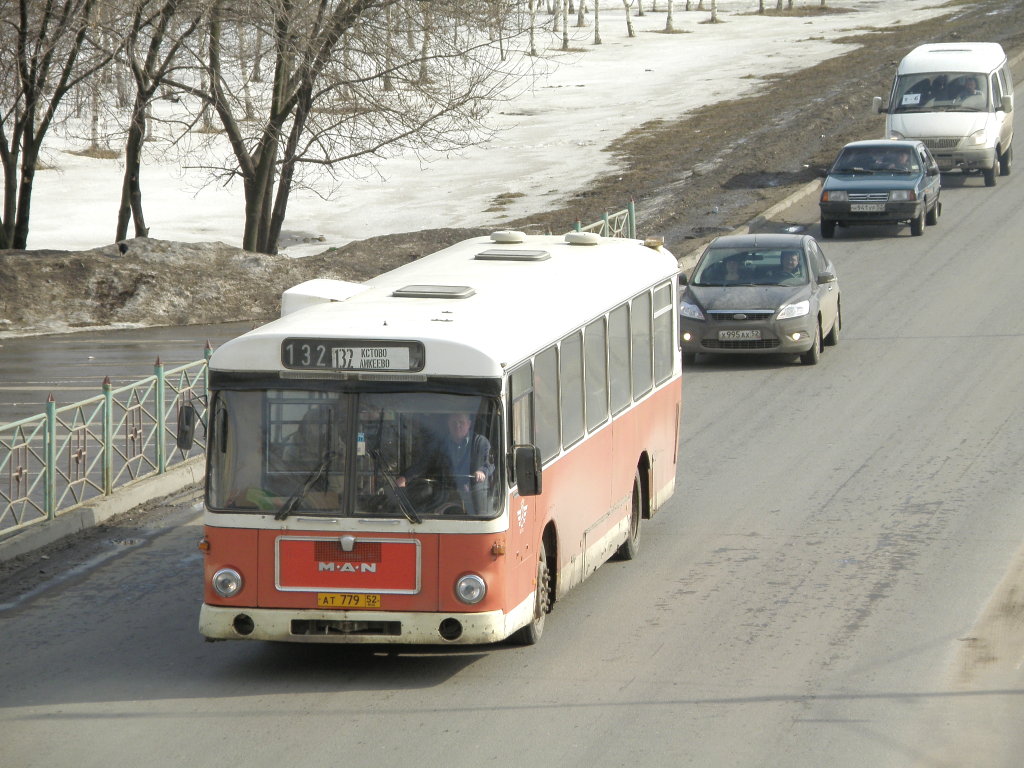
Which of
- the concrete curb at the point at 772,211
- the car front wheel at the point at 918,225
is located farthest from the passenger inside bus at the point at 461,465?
the car front wheel at the point at 918,225

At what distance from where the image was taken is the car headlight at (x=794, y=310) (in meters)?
20.8

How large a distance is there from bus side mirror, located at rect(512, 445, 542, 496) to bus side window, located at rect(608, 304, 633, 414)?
8.25 ft

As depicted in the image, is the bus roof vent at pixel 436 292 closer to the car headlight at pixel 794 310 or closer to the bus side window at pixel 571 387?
the bus side window at pixel 571 387

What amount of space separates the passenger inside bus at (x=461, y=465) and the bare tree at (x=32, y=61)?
20854mm

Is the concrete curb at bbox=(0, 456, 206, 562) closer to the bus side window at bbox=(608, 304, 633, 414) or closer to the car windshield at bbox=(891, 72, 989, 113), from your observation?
the bus side window at bbox=(608, 304, 633, 414)

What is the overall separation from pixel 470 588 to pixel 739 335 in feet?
39.7

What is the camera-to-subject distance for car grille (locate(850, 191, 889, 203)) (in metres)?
30.2

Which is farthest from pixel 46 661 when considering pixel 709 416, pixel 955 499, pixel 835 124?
pixel 835 124

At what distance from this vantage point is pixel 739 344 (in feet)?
68.9

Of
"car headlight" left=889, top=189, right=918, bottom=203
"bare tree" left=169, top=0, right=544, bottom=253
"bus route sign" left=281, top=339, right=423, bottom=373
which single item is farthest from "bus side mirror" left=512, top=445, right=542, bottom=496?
"car headlight" left=889, top=189, right=918, bottom=203

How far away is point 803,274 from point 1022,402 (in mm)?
3951

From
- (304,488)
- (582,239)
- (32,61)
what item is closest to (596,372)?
(582,239)

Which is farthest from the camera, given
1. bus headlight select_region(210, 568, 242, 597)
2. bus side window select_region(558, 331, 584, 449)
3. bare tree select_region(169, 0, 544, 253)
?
bare tree select_region(169, 0, 544, 253)

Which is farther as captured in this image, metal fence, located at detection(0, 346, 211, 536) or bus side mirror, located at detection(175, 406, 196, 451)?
metal fence, located at detection(0, 346, 211, 536)
